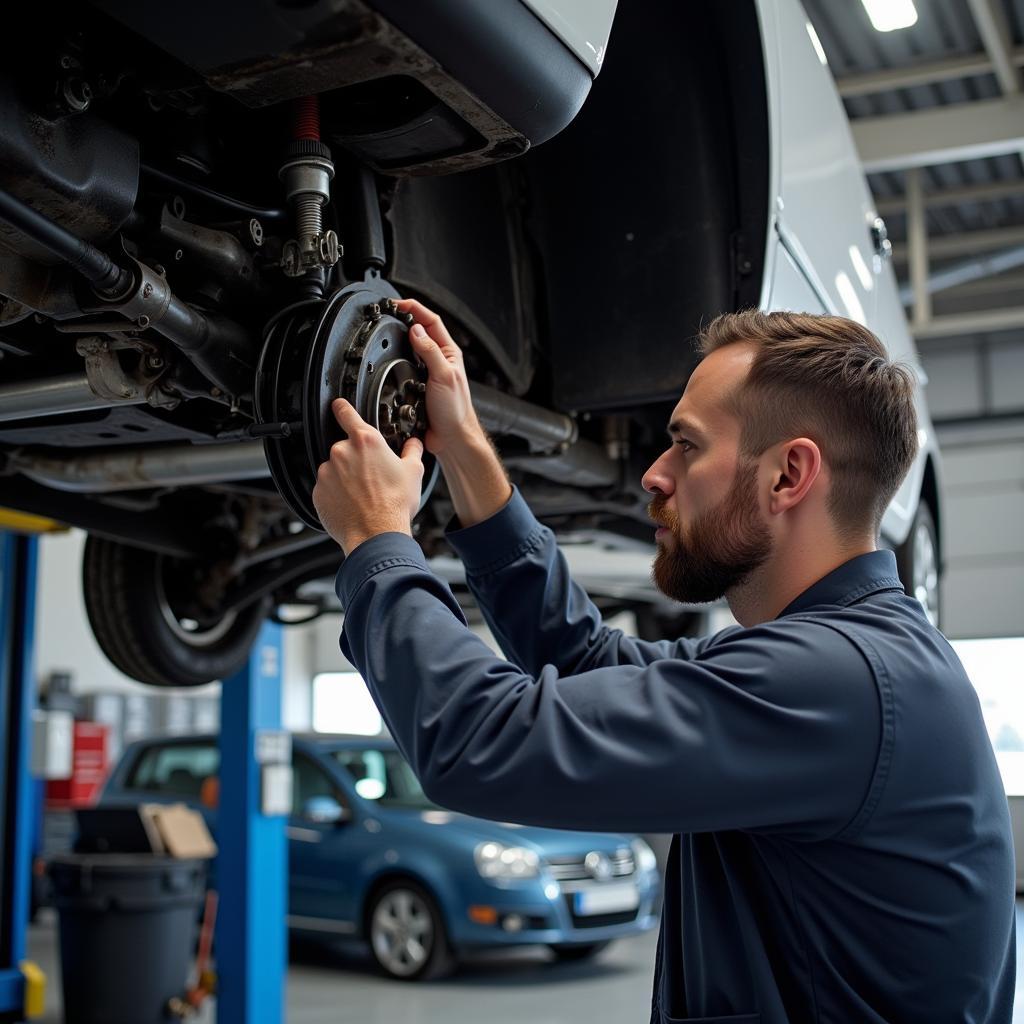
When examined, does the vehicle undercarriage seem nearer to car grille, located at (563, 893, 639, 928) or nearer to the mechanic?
the mechanic

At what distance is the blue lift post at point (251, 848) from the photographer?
171 inches

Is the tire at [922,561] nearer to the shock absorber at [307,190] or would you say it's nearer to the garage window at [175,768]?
the shock absorber at [307,190]

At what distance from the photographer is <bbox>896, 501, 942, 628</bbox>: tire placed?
350cm

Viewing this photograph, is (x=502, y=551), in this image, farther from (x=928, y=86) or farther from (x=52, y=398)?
(x=928, y=86)

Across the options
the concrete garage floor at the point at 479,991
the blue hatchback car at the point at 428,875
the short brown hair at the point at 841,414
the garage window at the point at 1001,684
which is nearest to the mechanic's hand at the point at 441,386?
the short brown hair at the point at 841,414

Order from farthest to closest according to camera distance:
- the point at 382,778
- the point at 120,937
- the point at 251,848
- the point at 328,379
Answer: the point at 382,778 → the point at 120,937 → the point at 251,848 → the point at 328,379

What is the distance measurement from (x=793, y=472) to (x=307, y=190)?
59cm

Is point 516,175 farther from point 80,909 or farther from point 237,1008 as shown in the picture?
A: point 80,909

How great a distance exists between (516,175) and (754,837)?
1.25m

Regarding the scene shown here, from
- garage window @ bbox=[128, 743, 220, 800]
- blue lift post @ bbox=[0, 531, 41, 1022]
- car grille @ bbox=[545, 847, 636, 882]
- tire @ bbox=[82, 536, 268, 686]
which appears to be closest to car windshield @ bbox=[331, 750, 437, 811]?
car grille @ bbox=[545, 847, 636, 882]

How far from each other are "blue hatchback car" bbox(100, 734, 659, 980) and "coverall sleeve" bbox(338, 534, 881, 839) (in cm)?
487

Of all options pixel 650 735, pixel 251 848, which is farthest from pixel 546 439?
pixel 251 848

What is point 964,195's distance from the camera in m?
8.30

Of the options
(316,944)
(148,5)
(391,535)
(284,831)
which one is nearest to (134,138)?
(148,5)
